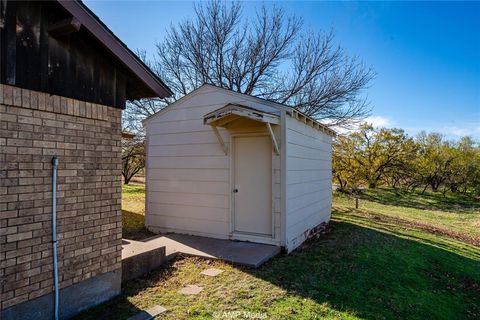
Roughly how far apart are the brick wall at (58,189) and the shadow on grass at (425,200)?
21.2 metres

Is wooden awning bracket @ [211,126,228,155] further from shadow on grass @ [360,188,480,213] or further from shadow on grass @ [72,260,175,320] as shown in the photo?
shadow on grass @ [360,188,480,213]

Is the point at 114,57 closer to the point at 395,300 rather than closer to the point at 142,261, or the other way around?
the point at 142,261

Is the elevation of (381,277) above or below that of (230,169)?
below

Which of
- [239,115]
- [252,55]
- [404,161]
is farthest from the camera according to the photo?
[404,161]

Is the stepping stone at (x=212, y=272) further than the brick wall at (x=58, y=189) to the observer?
Yes

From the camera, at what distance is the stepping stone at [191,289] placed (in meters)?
4.16

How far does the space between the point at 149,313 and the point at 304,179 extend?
16.6 ft

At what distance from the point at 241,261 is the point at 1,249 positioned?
11.6 ft

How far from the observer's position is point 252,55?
14031 mm

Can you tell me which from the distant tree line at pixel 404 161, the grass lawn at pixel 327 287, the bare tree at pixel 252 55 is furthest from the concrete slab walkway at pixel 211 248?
the distant tree line at pixel 404 161

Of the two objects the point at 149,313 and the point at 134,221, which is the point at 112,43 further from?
the point at 134,221

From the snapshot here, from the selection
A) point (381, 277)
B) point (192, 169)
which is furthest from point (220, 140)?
point (381, 277)

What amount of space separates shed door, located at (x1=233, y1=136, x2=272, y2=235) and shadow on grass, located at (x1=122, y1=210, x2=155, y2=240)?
8.39ft

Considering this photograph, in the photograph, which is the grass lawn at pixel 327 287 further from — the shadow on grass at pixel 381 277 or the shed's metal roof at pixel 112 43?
the shed's metal roof at pixel 112 43
